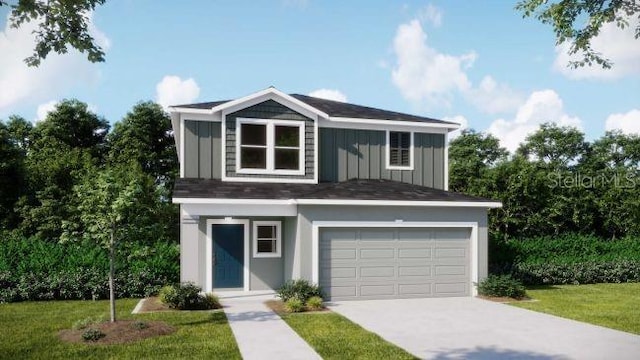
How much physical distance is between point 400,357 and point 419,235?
7699mm

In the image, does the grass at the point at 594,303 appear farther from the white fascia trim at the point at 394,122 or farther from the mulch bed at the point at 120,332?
the mulch bed at the point at 120,332

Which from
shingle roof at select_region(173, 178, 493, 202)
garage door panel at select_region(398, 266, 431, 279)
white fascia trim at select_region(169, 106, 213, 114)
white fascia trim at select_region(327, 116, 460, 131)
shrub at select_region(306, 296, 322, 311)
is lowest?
shrub at select_region(306, 296, 322, 311)

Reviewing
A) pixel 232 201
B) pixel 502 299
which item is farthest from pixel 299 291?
pixel 502 299

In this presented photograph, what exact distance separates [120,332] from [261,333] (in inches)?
110

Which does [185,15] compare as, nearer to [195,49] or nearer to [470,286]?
[195,49]

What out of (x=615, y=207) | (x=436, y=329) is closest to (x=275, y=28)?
(x=436, y=329)

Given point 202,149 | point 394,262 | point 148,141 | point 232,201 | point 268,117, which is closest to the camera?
point 232,201

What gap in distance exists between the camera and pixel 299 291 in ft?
47.5

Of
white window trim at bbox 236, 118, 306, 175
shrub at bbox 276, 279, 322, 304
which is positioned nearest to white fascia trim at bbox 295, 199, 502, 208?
shrub at bbox 276, 279, 322, 304

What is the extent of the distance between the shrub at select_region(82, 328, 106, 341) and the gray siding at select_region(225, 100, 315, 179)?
840cm

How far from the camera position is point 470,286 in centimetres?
1675

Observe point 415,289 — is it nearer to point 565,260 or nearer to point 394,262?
point 394,262

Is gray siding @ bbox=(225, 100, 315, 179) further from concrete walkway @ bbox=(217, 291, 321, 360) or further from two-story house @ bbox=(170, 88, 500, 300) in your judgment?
concrete walkway @ bbox=(217, 291, 321, 360)

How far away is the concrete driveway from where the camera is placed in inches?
373
